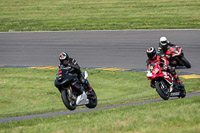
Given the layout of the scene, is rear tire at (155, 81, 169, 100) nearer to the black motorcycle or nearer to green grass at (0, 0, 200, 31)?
the black motorcycle

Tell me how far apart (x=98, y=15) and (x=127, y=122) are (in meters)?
32.2

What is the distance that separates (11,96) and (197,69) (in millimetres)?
8314

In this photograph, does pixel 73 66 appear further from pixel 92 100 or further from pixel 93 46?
pixel 93 46

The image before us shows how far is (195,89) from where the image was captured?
16656 millimetres

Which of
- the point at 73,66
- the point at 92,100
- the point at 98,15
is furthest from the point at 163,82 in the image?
the point at 98,15

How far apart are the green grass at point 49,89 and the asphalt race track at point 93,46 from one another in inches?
89.1

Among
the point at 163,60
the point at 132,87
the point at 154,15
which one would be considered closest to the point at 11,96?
the point at 132,87

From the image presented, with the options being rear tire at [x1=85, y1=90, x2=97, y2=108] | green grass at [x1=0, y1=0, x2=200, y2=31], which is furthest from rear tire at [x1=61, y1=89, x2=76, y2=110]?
green grass at [x1=0, y1=0, x2=200, y2=31]

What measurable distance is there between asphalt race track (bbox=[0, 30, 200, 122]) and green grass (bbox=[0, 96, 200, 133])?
10.6 meters

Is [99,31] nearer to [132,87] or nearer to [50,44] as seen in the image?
[50,44]

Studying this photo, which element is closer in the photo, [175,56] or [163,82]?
[163,82]

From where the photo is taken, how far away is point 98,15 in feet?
135

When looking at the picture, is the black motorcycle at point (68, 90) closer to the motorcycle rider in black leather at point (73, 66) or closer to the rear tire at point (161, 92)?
the motorcycle rider in black leather at point (73, 66)

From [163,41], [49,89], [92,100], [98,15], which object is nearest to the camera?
[92,100]
